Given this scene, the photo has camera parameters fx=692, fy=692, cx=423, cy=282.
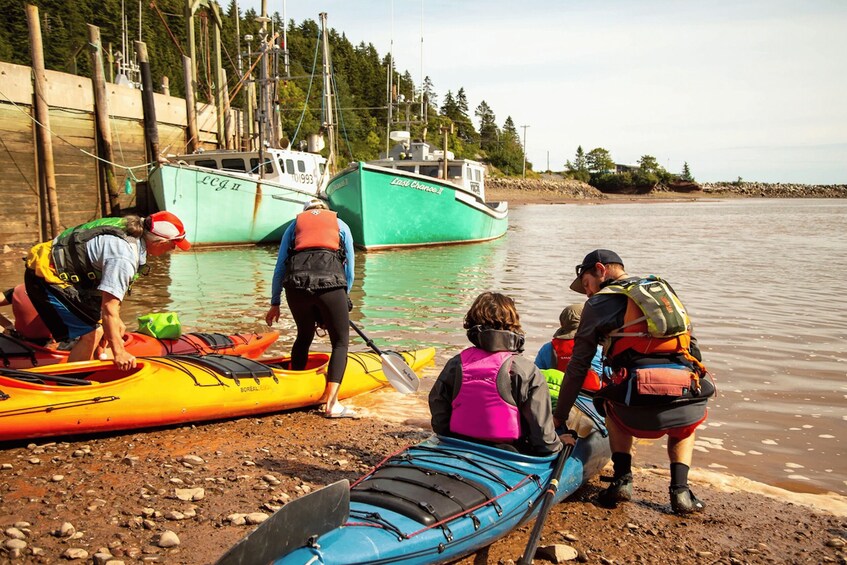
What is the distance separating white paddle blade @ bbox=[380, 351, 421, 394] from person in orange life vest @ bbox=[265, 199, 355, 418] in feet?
2.33

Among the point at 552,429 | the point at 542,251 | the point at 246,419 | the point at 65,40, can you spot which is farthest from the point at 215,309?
the point at 65,40

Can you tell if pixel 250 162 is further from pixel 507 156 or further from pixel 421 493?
pixel 507 156

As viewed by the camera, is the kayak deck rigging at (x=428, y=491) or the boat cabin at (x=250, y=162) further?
the boat cabin at (x=250, y=162)

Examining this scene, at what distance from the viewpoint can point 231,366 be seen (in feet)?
19.3

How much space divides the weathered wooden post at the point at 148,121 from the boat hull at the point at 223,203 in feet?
3.49

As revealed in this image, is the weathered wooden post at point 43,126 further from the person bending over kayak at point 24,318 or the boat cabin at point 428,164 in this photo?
the person bending over kayak at point 24,318

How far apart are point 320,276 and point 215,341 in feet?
8.48

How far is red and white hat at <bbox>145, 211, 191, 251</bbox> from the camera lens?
200 inches

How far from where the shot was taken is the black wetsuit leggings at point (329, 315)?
5590mm

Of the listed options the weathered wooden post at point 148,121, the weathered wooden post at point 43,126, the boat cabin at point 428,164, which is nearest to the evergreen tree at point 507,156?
the boat cabin at point 428,164

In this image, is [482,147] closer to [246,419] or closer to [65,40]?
[65,40]

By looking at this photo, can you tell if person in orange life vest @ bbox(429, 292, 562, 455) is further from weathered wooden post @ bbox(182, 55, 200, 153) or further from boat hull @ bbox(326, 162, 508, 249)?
weathered wooden post @ bbox(182, 55, 200, 153)

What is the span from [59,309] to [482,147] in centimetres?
11283

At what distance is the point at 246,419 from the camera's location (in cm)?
585
